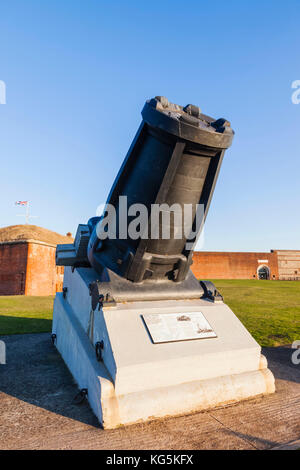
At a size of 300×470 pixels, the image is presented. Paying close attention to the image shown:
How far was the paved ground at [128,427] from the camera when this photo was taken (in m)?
2.25

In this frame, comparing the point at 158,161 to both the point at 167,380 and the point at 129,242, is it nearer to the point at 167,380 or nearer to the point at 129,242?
the point at 129,242

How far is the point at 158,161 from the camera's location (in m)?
3.10

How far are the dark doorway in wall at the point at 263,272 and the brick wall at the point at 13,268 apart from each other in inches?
1111

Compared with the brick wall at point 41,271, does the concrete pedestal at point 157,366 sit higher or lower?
higher

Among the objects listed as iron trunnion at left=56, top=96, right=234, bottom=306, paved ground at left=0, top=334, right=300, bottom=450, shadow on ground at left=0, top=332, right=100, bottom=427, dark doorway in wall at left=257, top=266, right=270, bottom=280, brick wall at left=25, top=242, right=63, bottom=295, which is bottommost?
dark doorway in wall at left=257, top=266, right=270, bottom=280

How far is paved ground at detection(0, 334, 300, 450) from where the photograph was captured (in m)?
2.25

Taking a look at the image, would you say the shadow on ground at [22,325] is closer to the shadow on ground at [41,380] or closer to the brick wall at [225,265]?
the shadow on ground at [41,380]

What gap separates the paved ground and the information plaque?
2.33ft

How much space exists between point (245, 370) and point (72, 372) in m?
2.08

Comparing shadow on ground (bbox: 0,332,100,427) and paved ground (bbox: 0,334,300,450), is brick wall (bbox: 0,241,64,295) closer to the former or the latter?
shadow on ground (bbox: 0,332,100,427)

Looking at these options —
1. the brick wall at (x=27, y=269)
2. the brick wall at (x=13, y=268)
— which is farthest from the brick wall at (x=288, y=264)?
the brick wall at (x=13, y=268)

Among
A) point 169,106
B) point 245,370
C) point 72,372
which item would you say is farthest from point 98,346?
point 169,106

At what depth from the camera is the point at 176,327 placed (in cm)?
324

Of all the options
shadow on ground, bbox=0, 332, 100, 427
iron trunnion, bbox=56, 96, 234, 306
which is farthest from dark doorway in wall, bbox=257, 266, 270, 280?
iron trunnion, bbox=56, 96, 234, 306
